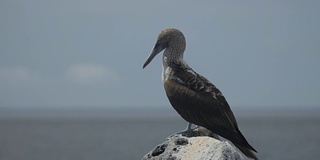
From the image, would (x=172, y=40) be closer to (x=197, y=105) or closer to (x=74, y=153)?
(x=197, y=105)

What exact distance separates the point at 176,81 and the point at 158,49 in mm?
857

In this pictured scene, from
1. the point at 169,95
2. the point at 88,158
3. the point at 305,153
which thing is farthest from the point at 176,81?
the point at 305,153

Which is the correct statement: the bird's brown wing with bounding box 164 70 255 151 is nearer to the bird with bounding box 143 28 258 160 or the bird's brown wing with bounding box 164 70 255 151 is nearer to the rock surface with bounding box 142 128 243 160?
the bird with bounding box 143 28 258 160

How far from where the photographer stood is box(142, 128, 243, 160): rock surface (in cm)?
1301

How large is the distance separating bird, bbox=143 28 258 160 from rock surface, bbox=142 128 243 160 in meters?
0.87

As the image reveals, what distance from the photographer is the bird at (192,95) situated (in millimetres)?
14336

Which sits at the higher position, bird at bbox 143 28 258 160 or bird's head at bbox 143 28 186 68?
bird's head at bbox 143 28 186 68

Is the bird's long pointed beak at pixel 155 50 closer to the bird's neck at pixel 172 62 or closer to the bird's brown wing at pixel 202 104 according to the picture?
the bird's neck at pixel 172 62

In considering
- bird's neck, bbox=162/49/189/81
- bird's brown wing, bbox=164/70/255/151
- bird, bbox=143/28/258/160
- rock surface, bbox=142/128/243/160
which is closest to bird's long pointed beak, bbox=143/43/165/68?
bird, bbox=143/28/258/160

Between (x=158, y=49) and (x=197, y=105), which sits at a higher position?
(x=158, y=49)

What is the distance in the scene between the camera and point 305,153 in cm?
7156

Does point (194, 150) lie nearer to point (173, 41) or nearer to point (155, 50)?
point (173, 41)

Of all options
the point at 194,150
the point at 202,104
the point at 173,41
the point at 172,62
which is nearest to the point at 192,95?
the point at 202,104

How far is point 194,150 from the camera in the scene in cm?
1318
